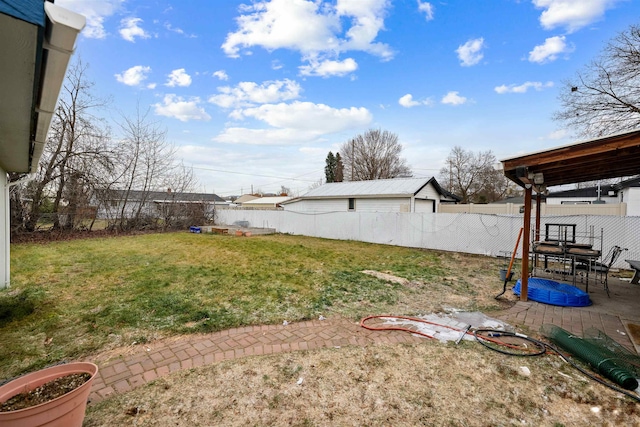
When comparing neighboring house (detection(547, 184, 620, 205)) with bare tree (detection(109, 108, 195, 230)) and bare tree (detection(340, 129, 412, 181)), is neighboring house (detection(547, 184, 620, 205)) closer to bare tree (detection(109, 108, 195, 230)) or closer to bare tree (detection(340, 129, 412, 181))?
bare tree (detection(340, 129, 412, 181))

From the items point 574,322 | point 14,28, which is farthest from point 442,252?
point 14,28

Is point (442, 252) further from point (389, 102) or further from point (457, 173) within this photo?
point (457, 173)

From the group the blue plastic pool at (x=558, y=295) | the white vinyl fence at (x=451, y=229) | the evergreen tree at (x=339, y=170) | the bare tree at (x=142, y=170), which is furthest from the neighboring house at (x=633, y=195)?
the evergreen tree at (x=339, y=170)

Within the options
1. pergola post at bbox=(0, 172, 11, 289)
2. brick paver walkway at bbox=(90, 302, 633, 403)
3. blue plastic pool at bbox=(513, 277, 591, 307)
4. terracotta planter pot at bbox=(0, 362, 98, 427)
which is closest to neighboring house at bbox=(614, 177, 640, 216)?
blue plastic pool at bbox=(513, 277, 591, 307)

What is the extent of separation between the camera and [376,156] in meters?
28.7

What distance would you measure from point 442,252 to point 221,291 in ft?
25.4

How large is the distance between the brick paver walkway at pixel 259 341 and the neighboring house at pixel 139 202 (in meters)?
13.5

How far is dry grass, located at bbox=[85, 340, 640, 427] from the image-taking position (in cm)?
188

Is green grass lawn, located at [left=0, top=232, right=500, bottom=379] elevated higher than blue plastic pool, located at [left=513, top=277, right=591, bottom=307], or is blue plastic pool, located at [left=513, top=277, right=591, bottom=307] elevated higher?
blue plastic pool, located at [left=513, top=277, right=591, bottom=307]

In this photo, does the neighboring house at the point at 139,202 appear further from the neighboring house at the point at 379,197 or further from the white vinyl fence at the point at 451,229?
the neighboring house at the point at 379,197

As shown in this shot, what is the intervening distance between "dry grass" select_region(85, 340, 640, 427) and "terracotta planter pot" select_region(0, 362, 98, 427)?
41 cm

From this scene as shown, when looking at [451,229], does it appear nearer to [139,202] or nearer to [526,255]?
[526,255]

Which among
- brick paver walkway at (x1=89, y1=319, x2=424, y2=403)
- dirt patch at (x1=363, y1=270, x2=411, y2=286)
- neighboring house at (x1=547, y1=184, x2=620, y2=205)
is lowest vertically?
dirt patch at (x1=363, y1=270, x2=411, y2=286)

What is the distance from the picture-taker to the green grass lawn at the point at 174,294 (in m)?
3.07
